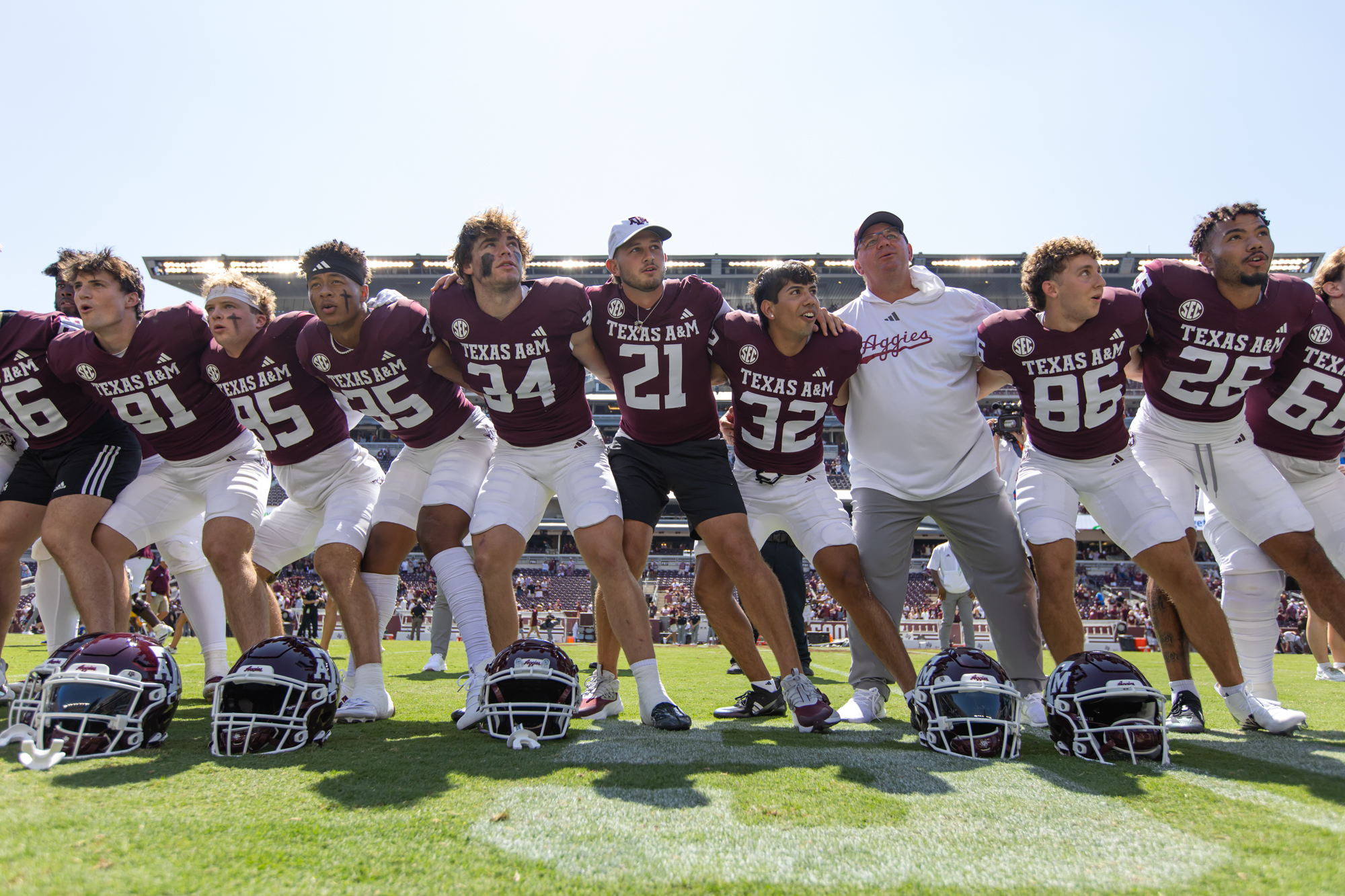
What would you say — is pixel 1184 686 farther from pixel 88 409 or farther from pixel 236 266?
pixel 236 266

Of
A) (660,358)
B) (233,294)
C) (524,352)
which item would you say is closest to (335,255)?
(233,294)

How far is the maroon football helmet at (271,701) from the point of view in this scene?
9.51 feet

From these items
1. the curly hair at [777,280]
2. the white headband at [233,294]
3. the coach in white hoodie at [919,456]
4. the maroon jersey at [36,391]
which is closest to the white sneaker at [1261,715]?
the coach in white hoodie at [919,456]

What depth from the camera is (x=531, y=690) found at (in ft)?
10.4

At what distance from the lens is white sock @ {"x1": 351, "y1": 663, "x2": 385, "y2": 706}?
13.0ft

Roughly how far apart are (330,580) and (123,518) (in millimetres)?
1390

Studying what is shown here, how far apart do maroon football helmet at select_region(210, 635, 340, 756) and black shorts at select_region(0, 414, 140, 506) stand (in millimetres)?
2171

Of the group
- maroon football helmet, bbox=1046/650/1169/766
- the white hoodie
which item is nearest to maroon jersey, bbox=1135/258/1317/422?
the white hoodie

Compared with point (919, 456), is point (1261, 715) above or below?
below

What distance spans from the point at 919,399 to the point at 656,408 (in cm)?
137

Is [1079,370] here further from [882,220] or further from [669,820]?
[669,820]

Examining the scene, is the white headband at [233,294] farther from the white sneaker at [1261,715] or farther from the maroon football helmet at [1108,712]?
Answer: the white sneaker at [1261,715]

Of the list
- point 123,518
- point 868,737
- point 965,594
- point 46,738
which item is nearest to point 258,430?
point 123,518

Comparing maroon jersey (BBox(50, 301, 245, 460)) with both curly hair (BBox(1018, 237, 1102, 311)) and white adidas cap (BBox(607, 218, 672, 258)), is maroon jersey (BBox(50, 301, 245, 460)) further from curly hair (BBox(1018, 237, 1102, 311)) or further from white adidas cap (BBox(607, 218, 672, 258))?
curly hair (BBox(1018, 237, 1102, 311))
